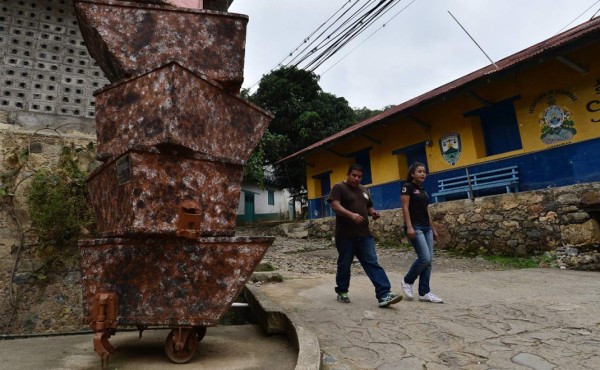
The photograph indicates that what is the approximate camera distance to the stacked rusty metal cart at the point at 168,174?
2.20 meters

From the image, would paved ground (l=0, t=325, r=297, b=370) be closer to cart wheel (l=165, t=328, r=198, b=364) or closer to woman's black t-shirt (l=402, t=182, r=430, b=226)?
cart wheel (l=165, t=328, r=198, b=364)

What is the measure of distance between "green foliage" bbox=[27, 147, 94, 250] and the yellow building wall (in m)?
8.40

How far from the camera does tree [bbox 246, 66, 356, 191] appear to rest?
1877 centimetres

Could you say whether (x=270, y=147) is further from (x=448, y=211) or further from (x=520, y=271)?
(x=520, y=271)

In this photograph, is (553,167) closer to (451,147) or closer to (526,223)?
(526,223)

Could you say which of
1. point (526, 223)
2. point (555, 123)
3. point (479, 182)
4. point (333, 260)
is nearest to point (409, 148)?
point (479, 182)

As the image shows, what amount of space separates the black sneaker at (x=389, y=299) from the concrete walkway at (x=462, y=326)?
67 millimetres

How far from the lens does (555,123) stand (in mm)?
8125

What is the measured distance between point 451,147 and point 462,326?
327 inches

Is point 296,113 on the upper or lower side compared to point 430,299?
upper

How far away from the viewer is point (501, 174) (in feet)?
28.9

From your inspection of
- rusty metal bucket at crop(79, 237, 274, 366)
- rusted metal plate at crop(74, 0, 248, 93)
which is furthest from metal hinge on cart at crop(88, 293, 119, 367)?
rusted metal plate at crop(74, 0, 248, 93)

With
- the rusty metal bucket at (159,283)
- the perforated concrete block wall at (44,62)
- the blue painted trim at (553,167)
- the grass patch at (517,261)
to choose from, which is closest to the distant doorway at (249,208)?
the blue painted trim at (553,167)

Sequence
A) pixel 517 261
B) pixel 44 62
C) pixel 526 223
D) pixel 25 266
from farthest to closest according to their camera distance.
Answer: pixel 526 223
pixel 517 261
pixel 44 62
pixel 25 266
